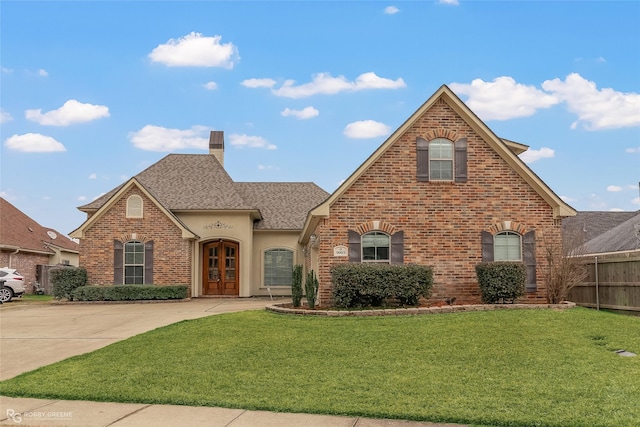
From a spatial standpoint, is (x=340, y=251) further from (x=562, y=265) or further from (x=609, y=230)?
(x=609, y=230)

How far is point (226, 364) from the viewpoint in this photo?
33.1ft

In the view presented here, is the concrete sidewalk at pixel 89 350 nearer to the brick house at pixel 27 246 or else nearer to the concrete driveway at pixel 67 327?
the concrete driveway at pixel 67 327

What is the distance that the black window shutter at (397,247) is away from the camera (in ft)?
57.7

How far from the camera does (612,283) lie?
57.7 ft

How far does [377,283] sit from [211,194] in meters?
14.4

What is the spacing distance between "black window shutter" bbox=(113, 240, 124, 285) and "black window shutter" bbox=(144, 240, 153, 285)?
3.02 feet

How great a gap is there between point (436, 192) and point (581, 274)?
4839 mm

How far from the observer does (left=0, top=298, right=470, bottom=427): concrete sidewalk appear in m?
7.22

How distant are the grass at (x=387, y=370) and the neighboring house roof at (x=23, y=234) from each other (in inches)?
899

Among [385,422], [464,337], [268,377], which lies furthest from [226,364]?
[464,337]

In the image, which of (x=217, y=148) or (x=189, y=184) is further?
(x=217, y=148)

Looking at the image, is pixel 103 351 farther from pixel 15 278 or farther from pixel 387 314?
pixel 15 278

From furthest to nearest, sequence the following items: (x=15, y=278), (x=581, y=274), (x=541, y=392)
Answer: (x=15, y=278), (x=581, y=274), (x=541, y=392)

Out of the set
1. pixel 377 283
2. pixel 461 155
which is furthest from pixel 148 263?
pixel 461 155
